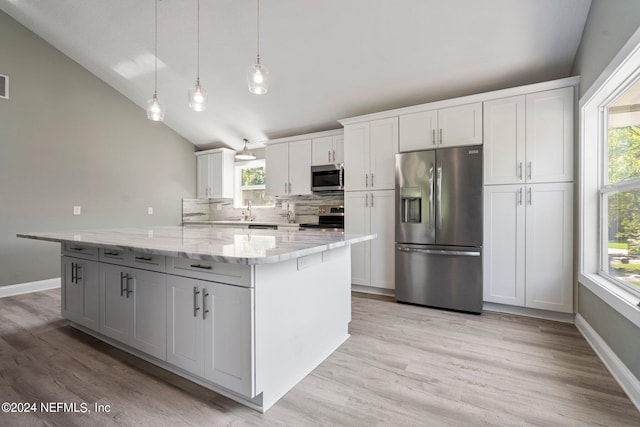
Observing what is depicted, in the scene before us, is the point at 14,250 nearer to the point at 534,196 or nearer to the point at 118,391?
the point at 118,391

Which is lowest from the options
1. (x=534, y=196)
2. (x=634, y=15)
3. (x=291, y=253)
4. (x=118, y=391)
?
(x=118, y=391)

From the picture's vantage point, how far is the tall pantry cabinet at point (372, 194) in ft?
12.1

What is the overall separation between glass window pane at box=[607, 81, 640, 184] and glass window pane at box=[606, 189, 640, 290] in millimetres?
152

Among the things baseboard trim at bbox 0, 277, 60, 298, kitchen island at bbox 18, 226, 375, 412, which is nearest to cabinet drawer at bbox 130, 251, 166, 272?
kitchen island at bbox 18, 226, 375, 412

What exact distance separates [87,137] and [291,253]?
181 inches

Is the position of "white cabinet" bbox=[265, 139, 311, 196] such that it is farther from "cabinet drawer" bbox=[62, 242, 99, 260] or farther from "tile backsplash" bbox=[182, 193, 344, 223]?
"cabinet drawer" bbox=[62, 242, 99, 260]

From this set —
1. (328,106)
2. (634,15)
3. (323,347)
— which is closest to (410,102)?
(328,106)

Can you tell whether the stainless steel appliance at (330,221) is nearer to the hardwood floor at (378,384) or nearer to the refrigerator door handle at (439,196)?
the refrigerator door handle at (439,196)

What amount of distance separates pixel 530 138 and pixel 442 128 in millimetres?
821

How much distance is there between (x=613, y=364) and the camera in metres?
1.97

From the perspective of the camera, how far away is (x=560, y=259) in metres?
2.85

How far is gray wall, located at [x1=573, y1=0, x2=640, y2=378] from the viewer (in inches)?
68.9

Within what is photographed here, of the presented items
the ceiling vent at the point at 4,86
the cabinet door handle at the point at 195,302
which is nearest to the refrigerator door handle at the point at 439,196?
the cabinet door handle at the point at 195,302

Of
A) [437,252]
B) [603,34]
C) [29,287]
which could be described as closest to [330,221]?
[437,252]
